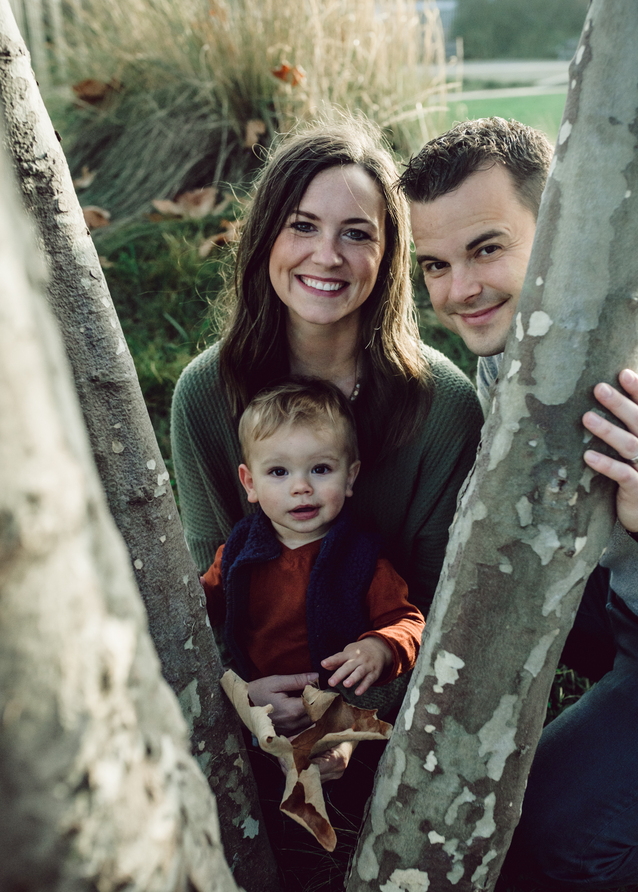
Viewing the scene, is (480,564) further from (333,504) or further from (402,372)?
(402,372)

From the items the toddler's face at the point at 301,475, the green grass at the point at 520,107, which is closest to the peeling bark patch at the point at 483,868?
the toddler's face at the point at 301,475

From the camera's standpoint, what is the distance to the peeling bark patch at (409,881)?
1361 mm

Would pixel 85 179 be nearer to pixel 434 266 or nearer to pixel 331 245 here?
pixel 331 245

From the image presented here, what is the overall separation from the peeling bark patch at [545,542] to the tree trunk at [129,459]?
27.9 inches

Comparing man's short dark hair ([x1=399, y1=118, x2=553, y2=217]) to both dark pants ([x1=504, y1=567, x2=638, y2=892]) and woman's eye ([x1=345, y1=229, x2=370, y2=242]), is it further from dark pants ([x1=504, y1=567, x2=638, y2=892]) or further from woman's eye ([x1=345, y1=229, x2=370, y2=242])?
dark pants ([x1=504, y1=567, x2=638, y2=892])

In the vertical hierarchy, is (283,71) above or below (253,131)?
above

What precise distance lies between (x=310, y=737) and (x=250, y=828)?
0.81 feet

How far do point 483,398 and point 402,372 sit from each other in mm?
336

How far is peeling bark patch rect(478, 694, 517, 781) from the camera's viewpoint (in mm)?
1265

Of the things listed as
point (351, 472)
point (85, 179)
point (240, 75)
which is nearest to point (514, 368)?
point (351, 472)

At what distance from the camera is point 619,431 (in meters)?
1.15

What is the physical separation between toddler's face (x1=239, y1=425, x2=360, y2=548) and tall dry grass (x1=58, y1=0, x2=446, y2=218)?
2.98 m

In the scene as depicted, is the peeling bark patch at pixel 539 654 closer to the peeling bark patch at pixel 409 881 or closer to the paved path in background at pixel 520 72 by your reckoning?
the peeling bark patch at pixel 409 881

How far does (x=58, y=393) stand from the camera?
0.62 m
